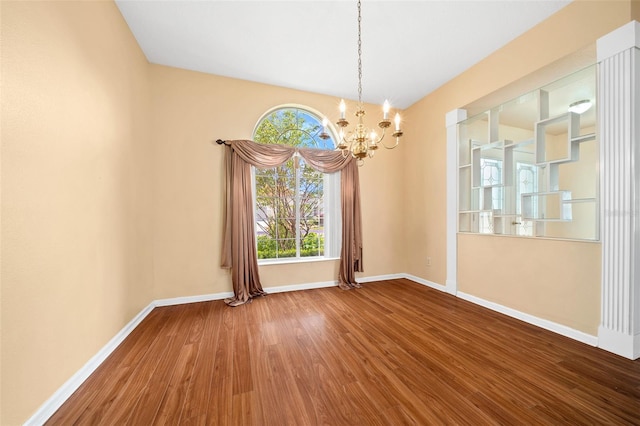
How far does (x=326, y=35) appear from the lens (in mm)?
2641

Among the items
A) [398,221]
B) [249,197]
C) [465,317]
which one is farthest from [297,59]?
[465,317]

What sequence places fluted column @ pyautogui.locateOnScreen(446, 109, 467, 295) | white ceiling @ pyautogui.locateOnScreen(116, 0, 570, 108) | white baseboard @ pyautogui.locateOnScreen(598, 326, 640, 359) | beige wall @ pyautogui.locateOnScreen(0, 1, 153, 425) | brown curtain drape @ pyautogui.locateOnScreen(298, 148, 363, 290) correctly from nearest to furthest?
beige wall @ pyautogui.locateOnScreen(0, 1, 153, 425) → white baseboard @ pyautogui.locateOnScreen(598, 326, 640, 359) → white ceiling @ pyautogui.locateOnScreen(116, 0, 570, 108) → fluted column @ pyautogui.locateOnScreen(446, 109, 467, 295) → brown curtain drape @ pyautogui.locateOnScreen(298, 148, 363, 290)

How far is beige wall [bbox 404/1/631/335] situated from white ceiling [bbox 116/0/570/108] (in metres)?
0.22

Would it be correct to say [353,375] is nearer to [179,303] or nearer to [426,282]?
[179,303]

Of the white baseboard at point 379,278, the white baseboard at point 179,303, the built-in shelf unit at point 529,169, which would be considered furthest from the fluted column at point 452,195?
the white baseboard at point 379,278

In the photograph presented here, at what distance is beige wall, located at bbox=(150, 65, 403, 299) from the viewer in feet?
10.3

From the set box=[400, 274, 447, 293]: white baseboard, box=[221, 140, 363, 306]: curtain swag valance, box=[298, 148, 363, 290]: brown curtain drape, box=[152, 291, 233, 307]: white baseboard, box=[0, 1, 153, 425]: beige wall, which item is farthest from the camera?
box=[298, 148, 363, 290]: brown curtain drape

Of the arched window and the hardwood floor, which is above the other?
the arched window

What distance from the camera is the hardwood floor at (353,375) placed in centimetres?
139

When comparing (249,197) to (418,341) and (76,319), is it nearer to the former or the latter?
(76,319)

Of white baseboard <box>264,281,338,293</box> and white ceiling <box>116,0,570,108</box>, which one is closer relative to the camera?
white ceiling <box>116,0,570,108</box>

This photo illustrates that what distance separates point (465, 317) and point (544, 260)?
104 cm

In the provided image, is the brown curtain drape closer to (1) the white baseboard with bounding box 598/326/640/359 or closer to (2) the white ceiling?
(2) the white ceiling

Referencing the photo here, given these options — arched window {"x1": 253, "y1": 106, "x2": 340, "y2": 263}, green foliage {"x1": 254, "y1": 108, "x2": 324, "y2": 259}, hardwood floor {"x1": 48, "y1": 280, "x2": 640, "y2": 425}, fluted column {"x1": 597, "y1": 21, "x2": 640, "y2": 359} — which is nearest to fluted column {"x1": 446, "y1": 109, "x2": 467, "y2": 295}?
hardwood floor {"x1": 48, "y1": 280, "x2": 640, "y2": 425}
